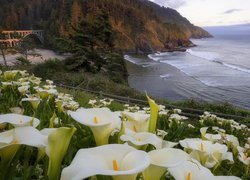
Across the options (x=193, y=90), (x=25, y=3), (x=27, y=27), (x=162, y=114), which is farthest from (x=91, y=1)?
(x=162, y=114)

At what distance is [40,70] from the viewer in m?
23.4

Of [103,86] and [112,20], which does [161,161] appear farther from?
[112,20]

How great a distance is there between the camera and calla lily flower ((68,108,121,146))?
121cm

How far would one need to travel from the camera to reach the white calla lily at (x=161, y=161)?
991 mm

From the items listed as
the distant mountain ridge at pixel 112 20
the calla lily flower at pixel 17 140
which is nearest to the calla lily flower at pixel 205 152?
the calla lily flower at pixel 17 140

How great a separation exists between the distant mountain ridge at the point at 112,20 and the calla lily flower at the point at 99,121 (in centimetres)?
6982

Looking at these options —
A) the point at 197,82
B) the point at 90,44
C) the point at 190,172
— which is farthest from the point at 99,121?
the point at 197,82

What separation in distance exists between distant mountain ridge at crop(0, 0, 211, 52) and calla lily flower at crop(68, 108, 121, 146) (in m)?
69.8

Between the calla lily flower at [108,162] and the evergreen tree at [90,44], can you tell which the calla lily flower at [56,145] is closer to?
the calla lily flower at [108,162]

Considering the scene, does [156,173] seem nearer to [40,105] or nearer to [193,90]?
[40,105]

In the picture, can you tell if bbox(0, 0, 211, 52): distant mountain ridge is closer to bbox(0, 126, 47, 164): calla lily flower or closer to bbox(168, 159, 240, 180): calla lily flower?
bbox(0, 126, 47, 164): calla lily flower

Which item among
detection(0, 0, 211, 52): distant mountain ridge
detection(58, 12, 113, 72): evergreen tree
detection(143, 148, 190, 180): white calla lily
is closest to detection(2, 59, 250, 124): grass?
detection(58, 12, 113, 72): evergreen tree

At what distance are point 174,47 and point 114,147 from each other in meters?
92.5

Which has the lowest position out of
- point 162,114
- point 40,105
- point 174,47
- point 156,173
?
point 174,47
